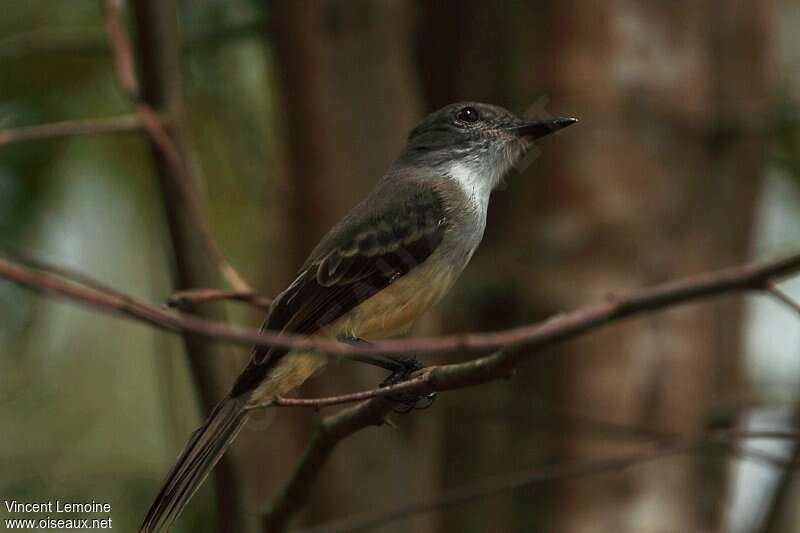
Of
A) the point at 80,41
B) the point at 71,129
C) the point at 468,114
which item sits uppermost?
the point at 80,41

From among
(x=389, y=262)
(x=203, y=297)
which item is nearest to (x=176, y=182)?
(x=203, y=297)

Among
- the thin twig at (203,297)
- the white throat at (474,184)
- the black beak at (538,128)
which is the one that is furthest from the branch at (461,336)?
the black beak at (538,128)

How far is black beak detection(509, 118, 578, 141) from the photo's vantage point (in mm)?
4543

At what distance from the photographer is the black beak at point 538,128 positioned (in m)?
4.54

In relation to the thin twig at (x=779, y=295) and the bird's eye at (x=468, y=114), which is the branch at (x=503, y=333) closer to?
the thin twig at (x=779, y=295)

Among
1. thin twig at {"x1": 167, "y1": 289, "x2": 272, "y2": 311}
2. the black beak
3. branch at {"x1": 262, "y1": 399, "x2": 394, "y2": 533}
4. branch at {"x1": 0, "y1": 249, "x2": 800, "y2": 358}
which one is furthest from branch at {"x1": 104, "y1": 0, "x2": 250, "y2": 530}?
branch at {"x1": 0, "y1": 249, "x2": 800, "y2": 358}

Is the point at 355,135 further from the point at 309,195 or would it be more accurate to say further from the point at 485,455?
the point at 485,455

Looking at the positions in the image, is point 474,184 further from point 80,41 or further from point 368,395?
point 368,395

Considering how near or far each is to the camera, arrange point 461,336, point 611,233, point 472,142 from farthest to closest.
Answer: point 611,233 → point 472,142 → point 461,336

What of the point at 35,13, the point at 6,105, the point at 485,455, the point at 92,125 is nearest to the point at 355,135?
the point at 92,125

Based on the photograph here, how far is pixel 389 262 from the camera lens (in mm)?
4230

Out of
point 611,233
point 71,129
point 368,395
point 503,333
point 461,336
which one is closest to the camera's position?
point 461,336

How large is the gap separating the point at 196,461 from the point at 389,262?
44.7 inches

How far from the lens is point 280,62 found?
5.13 m
